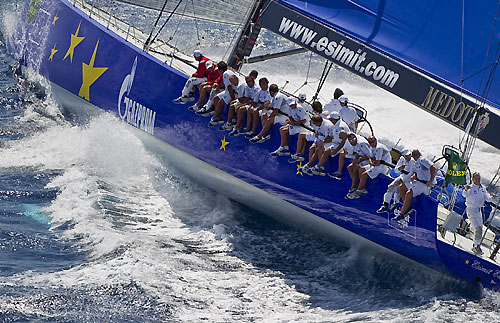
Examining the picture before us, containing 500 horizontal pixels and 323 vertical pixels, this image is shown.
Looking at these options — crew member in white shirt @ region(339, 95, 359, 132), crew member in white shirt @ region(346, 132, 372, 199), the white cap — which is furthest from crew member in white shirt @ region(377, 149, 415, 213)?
crew member in white shirt @ region(339, 95, 359, 132)

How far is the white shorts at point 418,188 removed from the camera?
7.44 meters

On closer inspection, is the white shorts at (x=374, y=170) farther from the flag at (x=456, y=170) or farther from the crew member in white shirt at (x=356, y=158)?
the flag at (x=456, y=170)

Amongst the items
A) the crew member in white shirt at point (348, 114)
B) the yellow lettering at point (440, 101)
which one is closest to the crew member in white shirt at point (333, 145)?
the crew member in white shirt at point (348, 114)

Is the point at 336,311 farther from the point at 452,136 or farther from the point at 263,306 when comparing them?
the point at 452,136

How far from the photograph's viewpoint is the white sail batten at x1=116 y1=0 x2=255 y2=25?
11.2m

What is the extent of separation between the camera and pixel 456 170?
7273mm

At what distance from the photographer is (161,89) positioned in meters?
9.88

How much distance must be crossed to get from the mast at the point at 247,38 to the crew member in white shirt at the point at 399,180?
3335 mm

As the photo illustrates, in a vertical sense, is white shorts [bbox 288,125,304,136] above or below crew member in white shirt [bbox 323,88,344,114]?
below

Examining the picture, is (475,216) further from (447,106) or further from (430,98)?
(430,98)

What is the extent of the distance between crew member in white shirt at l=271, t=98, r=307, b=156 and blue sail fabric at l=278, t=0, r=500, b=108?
1.20 meters

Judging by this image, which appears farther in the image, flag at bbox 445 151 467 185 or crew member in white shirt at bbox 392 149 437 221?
crew member in white shirt at bbox 392 149 437 221

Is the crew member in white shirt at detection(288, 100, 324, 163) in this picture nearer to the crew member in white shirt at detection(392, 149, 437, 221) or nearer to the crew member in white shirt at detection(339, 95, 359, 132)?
the crew member in white shirt at detection(339, 95, 359, 132)

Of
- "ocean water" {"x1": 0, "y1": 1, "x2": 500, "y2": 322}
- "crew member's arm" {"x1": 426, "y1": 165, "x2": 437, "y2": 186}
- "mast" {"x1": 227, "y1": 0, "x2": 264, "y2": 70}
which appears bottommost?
"ocean water" {"x1": 0, "y1": 1, "x2": 500, "y2": 322}
